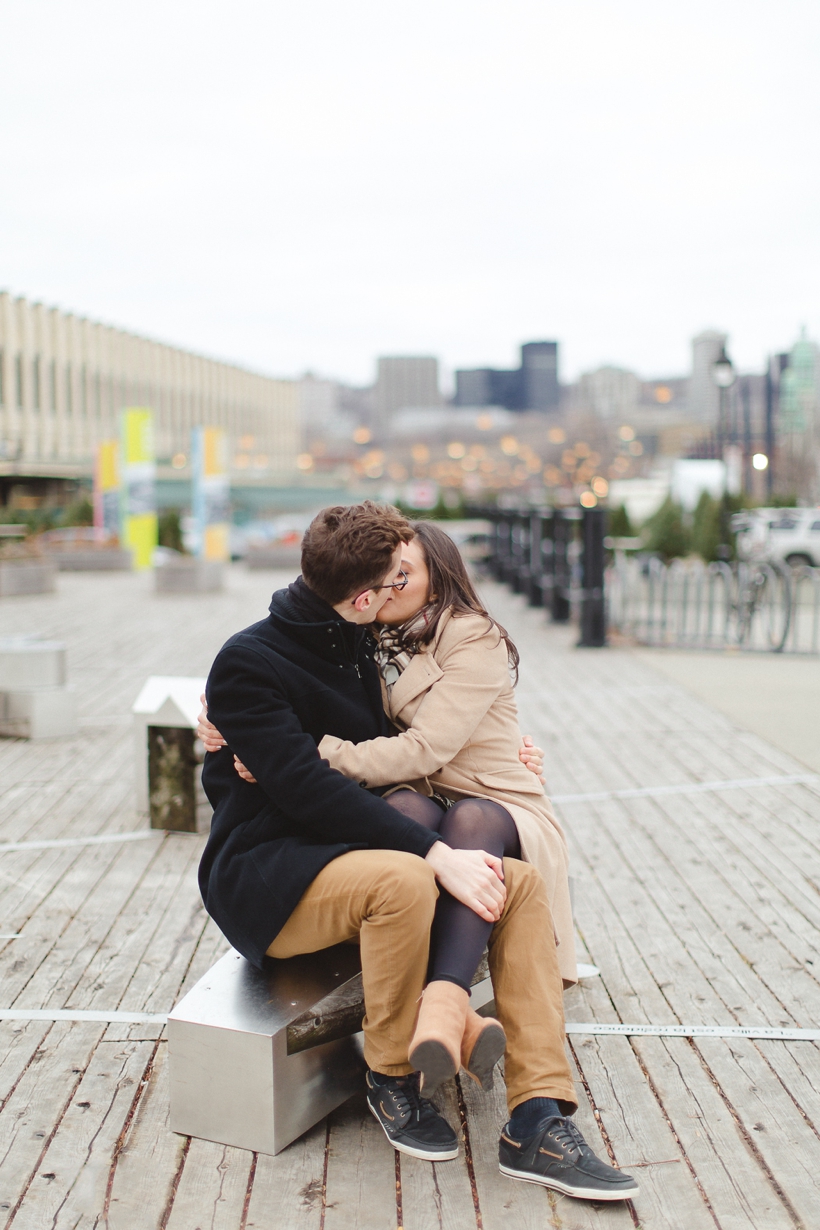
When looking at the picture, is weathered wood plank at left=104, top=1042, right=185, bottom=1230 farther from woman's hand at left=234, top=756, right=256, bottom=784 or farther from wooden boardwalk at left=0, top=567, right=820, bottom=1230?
woman's hand at left=234, top=756, right=256, bottom=784

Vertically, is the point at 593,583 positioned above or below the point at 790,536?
below

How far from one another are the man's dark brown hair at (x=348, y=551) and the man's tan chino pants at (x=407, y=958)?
25.6 inches

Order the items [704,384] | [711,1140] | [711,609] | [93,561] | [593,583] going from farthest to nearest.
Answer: [704,384] < [93,561] < [711,609] < [593,583] < [711,1140]

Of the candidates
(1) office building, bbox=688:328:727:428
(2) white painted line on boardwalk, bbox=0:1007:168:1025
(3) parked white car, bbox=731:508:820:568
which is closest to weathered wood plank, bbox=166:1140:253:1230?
(2) white painted line on boardwalk, bbox=0:1007:168:1025

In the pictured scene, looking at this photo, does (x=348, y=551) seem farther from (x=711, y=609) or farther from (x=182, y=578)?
(x=182, y=578)

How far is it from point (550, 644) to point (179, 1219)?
33.0ft

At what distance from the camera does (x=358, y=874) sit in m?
2.43

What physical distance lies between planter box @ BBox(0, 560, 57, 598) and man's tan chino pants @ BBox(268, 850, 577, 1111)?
16985 mm

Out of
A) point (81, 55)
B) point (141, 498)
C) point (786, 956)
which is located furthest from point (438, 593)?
point (141, 498)

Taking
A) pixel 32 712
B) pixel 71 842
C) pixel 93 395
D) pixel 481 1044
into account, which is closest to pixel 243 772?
pixel 481 1044

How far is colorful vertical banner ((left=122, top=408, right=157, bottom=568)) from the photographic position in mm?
25094

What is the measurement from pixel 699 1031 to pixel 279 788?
1.57 metres

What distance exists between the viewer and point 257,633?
2586 mm

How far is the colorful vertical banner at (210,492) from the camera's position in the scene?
22.9 metres
